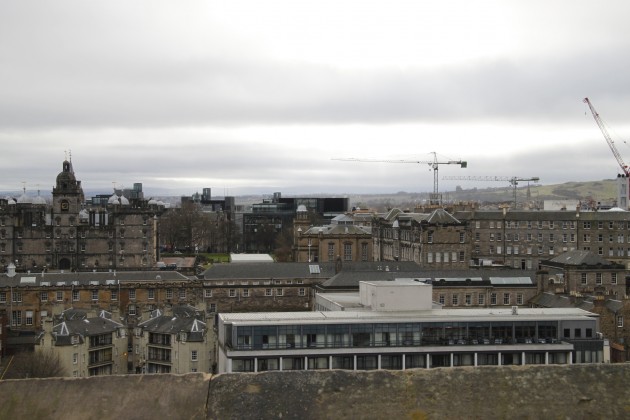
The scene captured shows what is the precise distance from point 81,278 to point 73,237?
133ft

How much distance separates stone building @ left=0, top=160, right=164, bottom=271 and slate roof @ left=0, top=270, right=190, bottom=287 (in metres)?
34.9

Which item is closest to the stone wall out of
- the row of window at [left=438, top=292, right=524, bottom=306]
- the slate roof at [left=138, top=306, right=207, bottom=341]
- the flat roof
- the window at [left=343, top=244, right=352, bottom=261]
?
the flat roof

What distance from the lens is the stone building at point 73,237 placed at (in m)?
119

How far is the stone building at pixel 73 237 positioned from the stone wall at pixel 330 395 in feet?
348

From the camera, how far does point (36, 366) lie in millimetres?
54688

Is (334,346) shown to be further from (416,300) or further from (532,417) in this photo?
(532,417)

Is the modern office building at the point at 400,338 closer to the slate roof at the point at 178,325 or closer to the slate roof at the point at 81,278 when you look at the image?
the slate roof at the point at 178,325

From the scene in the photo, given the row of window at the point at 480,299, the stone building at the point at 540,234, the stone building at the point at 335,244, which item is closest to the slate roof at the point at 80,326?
the row of window at the point at 480,299

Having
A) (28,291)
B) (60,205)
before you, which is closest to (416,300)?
(28,291)

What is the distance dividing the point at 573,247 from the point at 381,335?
68.2 meters

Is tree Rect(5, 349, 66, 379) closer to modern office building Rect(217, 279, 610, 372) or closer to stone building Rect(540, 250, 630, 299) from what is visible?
modern office building Rect(217, 279, 610, 372)

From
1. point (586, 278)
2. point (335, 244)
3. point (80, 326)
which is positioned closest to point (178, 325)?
point (80, 326)

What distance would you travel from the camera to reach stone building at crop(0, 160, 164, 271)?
392ft

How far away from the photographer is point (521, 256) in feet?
386
